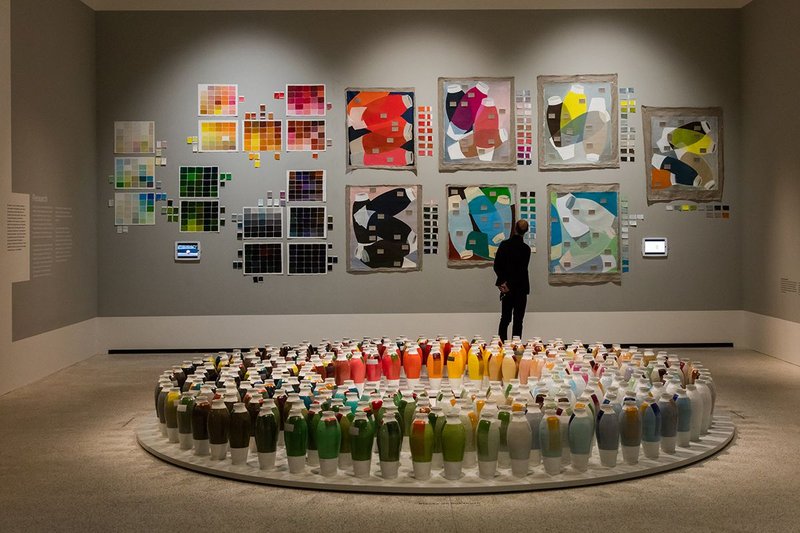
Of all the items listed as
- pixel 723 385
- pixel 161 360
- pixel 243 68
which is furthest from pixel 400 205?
pixel 723 385

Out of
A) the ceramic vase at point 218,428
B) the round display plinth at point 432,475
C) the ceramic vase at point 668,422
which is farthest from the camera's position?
the ceramic vase at point 668,422

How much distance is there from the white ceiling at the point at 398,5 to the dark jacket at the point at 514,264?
339 centimetres

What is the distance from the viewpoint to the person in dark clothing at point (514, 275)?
10.4 m

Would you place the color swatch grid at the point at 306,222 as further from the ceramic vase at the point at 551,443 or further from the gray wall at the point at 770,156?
the ceramic vase at the point at 551,443

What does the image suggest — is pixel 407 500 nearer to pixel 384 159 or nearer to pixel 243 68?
pixel 384 159

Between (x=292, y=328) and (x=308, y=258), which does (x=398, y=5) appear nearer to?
(x=308, y=258)

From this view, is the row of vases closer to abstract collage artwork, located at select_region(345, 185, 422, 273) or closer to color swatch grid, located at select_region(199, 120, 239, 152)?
abstract collage artwork, located at select_region(345, 185, 422, 273)

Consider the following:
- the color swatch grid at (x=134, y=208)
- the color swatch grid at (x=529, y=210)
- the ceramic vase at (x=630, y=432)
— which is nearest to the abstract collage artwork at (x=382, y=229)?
the color swatch grid at (x=529, y=210)

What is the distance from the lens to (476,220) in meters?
11.8

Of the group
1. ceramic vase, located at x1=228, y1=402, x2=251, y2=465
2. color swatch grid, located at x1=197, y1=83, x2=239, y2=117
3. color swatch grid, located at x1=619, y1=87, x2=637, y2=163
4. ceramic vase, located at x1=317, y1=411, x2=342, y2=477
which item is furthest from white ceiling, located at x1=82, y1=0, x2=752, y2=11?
ceramic vase, located at x1=317, y1=411, x2=342, y2=477

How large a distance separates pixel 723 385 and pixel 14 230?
710 cm

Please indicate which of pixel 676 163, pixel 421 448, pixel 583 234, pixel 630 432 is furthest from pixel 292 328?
pixel 630 432

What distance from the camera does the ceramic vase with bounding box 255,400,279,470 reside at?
568cm

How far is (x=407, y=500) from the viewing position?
523 cm
